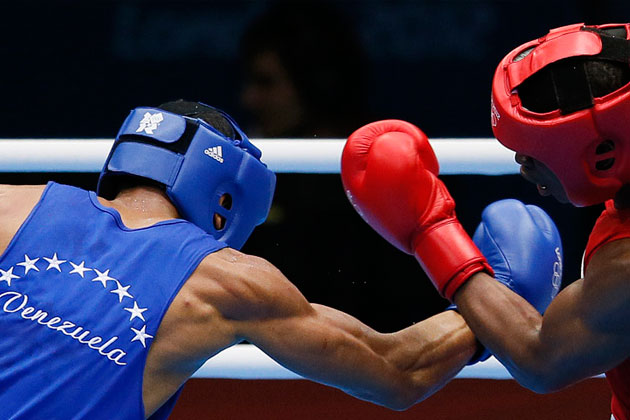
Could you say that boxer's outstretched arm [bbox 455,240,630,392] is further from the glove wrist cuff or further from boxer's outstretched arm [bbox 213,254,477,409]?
boxer's outstretched arm [bbox 213,254,477,409]

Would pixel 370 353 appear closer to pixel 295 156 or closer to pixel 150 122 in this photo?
pixel 150 122

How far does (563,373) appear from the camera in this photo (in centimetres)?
170

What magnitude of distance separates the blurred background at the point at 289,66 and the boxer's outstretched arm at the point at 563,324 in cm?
159

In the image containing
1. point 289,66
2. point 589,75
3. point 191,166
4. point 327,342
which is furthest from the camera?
point 289,66

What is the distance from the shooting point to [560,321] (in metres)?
1.68

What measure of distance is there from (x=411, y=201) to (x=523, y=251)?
0.31 meters

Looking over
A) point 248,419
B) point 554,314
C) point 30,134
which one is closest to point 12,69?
point 30,134

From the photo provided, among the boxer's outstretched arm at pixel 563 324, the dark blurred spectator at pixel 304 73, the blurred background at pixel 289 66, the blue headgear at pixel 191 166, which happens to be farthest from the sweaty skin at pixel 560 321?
the dark blurred spectator at pixel 304 73

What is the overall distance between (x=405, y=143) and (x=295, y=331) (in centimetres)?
50

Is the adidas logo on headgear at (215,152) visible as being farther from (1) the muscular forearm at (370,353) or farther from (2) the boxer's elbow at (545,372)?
(2) the boxer's elbow at (545,372)

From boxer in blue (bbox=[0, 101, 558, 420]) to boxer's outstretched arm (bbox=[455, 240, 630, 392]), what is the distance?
0.17 meters

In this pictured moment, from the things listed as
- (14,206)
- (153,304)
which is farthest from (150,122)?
(153,304)

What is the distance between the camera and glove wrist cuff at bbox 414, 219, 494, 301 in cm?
183

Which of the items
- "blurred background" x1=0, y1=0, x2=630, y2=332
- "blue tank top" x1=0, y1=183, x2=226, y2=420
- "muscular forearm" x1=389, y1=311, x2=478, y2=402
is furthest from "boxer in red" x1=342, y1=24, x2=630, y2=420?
"blurred background" x1=0, y1=0, x2=630, y2=332
